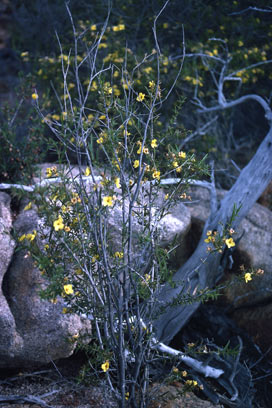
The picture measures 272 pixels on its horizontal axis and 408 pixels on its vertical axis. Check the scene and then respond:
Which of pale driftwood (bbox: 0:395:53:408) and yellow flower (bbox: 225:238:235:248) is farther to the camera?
pale driftwood (bbox: 0:395:53:408)

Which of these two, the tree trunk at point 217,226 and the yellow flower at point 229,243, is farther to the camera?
the tree trunk at point 217,226

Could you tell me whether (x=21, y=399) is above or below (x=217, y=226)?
below

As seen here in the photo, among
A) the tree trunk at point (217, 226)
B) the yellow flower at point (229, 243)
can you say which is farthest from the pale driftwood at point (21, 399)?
the yellow flower at point (229, 243)

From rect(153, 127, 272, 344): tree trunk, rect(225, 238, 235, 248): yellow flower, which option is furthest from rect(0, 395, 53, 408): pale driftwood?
rect(225, 238, 235, 248): yellow flower

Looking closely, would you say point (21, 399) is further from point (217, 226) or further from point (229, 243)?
point (217, 226)

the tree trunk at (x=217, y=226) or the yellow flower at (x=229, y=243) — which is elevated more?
the yellow flower at (x=229, y=243)

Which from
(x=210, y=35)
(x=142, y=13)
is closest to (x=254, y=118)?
(x=210, y=35)

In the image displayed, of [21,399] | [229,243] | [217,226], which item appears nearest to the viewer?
[229,243]

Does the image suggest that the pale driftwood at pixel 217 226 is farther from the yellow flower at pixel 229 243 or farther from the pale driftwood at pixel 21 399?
the yellow flower at pixel 229 243

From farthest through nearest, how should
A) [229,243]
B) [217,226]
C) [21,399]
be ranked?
[217,226], [21,399], [229,243]

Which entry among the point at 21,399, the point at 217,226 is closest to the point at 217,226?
the point at 217,226

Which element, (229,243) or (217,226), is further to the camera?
(217,226)

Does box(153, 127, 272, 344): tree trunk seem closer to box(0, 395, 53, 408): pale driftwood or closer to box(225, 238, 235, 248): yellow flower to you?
box(0, 395, 53, 408): pale driftwood

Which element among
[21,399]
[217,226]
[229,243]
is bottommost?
[21,399]
